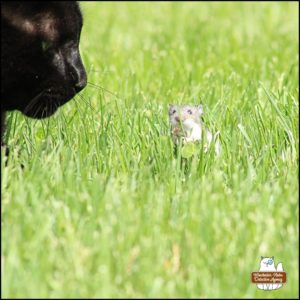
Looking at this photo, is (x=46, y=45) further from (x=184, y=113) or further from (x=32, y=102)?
(x=184, y=113)

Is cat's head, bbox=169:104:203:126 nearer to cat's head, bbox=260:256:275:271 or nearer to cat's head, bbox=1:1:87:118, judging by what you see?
cat's head, bbox=1:1:87:118

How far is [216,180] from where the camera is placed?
2908 mm

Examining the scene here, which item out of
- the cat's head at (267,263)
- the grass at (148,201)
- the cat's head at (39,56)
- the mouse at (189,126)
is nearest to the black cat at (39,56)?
the cat's head at (39,56)

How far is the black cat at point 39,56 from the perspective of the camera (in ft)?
9.59

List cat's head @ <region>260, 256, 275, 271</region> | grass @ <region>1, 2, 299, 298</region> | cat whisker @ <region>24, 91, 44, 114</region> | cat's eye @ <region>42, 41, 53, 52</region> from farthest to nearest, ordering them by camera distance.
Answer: cat whisker @ <region>24, 91, 44, 114</region>, cat's eye @ <region>42, 41, 53, 52</region>, cat's head @ <region>260, 256, 275, 271</region>, grass @ <region>1, 2, 299, 298</region>

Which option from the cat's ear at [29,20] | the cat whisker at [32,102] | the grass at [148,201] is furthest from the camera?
the cat whisker at [32,102]

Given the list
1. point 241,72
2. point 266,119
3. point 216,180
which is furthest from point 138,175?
point 241,72

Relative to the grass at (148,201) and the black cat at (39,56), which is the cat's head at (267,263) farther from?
the black cat at (39,56)

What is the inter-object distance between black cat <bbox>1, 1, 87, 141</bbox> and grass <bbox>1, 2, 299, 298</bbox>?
0.21 metres

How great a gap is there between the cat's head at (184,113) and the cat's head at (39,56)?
55 centimetres

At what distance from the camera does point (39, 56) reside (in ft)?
9.91

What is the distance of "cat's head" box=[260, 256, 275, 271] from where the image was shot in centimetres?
251

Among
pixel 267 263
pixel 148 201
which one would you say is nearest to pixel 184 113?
pixel 148 201

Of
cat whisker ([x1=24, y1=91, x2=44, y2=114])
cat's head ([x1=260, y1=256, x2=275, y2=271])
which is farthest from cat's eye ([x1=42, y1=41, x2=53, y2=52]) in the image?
cat's head ([x1=260, y1=256, x2=275, y2=271])
